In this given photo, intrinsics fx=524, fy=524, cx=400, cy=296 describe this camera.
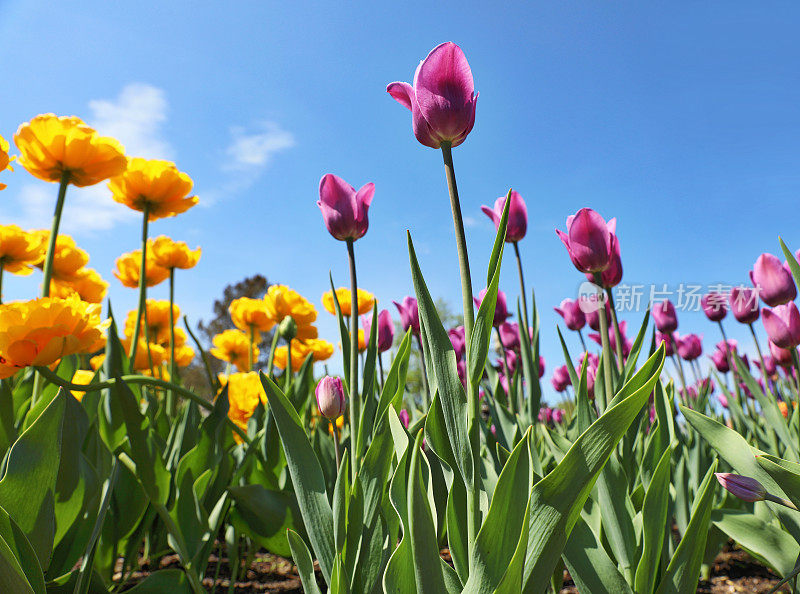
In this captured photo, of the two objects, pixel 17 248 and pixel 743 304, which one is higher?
pixel 17 248

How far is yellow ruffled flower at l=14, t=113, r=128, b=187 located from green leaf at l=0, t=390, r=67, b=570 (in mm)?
832

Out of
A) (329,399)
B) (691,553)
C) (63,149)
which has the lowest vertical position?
(691,553)

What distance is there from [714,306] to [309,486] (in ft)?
6.98

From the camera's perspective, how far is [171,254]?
2.02 meters

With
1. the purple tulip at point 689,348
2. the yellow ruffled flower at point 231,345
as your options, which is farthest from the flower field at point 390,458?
the purple tulip at point 689,348

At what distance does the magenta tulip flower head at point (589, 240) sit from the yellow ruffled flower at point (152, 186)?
4.15 feet

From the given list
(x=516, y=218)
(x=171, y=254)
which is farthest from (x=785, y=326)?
(x=171, y=254)

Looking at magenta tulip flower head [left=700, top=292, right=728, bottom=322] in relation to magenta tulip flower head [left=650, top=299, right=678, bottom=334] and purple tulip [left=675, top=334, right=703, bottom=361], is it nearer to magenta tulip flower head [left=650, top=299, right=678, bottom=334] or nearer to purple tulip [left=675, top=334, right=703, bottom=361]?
magenta tulip flower head [left=650, top=299, right=678, bottom=334]

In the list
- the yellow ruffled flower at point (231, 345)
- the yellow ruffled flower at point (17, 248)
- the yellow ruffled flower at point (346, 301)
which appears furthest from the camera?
the yellow ruffled flower at point (231, 345)

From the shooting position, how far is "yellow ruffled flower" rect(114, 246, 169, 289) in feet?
7.01

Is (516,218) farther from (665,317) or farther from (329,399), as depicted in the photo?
(665,317)

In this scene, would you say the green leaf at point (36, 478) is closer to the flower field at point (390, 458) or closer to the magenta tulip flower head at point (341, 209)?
the flower field at point (390, 458)

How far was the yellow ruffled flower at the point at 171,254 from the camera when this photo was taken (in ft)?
6.59

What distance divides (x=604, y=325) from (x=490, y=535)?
58 cm
